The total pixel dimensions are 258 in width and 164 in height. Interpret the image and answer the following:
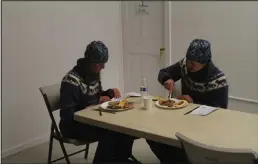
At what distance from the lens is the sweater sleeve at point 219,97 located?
253cm

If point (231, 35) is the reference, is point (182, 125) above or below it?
below

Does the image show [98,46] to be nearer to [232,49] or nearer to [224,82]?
[224,82]

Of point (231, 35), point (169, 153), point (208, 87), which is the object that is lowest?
point (169, 153)

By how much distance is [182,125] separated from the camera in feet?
6.73

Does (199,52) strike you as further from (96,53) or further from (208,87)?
(96,53)

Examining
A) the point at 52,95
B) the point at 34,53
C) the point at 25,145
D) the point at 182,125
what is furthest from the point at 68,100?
the point at 25,145

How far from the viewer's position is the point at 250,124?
2.05 meters

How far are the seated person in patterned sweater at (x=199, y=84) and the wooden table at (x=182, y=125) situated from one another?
242mm

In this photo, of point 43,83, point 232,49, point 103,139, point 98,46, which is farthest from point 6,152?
point 232,49

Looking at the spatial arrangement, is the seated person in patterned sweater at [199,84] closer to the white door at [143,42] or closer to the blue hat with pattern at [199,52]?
the blue hat with pattern at [199,52]

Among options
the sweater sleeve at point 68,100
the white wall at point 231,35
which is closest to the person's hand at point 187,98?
the sweater sleeve at point 68,100

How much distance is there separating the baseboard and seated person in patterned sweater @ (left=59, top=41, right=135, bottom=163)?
985 millimetres

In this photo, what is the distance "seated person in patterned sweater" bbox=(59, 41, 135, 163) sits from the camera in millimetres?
2455

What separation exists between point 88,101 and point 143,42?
185 centimetres
